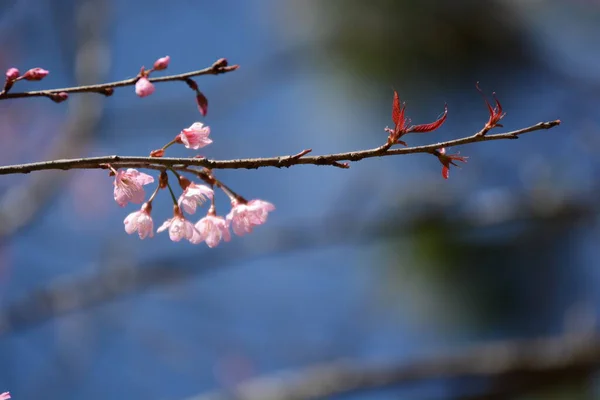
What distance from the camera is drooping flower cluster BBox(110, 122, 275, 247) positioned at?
28.6 inches

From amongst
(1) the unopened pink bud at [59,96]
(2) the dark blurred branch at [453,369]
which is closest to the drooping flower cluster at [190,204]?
(1) the unopened pink bud at [59,96]

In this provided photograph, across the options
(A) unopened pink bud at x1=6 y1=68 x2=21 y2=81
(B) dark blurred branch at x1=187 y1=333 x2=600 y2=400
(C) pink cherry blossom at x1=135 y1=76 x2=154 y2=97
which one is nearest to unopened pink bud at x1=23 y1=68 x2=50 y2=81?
(A) unopened pink bud at x1=6 y1=68 x2=21 y2=81

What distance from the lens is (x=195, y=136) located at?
0.78 meters

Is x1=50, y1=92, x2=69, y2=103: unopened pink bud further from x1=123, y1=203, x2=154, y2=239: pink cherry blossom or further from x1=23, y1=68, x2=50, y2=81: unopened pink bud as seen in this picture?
x1=123, y1=203, x2=154, y2=239: pink cherry blossom

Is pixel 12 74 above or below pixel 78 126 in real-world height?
below

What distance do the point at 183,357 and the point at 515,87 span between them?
2889 mm


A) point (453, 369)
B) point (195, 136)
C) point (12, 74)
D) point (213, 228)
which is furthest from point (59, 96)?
point (453, 369)

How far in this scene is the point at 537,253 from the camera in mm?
4418

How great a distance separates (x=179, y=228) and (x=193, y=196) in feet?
0.16

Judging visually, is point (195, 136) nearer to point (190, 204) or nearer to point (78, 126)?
point (190, 204)

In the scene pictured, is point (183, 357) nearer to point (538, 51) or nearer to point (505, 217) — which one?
point (505, 217)

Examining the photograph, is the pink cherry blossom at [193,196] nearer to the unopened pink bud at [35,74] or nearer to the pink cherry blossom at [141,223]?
the pink cherry blossom at [141,223]

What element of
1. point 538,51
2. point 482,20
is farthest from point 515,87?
point 482,20

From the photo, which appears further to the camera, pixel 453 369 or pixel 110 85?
pixel 453 369
